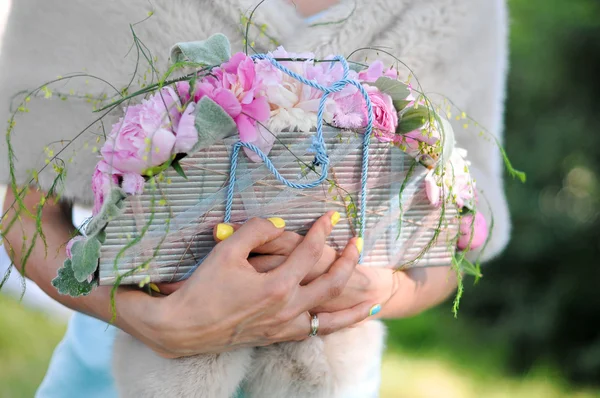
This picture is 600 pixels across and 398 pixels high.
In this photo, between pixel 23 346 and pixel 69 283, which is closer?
pixel 69 283

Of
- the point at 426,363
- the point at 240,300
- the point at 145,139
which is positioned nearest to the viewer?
the point at 145,139

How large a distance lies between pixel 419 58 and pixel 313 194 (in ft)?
1.33

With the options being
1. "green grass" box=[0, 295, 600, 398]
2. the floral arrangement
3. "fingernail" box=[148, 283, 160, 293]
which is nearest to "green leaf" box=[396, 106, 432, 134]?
the floral arrangement

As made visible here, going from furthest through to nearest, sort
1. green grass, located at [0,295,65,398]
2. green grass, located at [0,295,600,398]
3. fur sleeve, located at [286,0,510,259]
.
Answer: green grass, located at [0,295,600,398] < green grass, located at [0,295,65,398] < fur sleeve, located at [286,0,510,259]

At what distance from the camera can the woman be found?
0.96 meters

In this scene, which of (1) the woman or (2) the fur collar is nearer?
(1) the woman

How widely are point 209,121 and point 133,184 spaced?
13 centimetres

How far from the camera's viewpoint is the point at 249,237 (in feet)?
3.06

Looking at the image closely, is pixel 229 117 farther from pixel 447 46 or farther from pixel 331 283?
pixel 447 46

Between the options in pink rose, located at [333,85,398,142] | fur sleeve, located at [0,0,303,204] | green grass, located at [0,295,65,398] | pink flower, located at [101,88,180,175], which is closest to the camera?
pink flower, located at [101,88,180,175]

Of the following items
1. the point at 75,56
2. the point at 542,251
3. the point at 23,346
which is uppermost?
the point at 75,56

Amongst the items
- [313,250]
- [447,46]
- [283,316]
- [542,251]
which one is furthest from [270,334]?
[542,251]

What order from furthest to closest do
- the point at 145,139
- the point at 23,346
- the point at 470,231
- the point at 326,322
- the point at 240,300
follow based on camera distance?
the point at 23,346 → the point at 470,231 → the point at 326,322 → the point at 240,300 → the point at 145,139

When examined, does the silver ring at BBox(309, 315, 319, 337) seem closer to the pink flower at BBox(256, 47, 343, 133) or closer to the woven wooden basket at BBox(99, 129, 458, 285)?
the woven wooden basket at BBox(99, 129, 458, 285)
